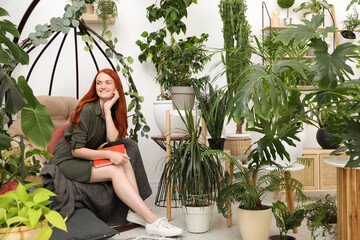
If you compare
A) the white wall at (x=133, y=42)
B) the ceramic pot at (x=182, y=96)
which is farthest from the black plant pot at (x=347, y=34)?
the ceramic pot at (x=182, y=96)

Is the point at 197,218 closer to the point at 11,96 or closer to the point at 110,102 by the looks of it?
the point at 110,102

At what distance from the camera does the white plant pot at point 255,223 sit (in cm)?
234

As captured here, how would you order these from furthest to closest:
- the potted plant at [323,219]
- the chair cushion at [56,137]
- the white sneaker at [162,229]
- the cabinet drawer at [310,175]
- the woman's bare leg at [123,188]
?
the cabinet drawer at [310,175] < the chair cushion at [56,137] < the woman's bare leg at [123,188] < the white sneaker at [162,229] < the potted plant at [323,219]

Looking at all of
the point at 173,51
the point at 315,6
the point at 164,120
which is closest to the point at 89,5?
the point at 173,51

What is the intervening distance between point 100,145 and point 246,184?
3.77 ft

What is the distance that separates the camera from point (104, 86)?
9.28ft

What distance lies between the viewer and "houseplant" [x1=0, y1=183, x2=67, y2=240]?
1.10 m

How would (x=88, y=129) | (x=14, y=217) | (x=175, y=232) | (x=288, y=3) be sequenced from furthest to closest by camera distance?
(x=288, y=3) < (x=88, y=129) < (x=175, y=232) < (x=14, y=217)

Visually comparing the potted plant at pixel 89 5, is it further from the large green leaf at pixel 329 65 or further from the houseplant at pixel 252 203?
the large green leaf at pixel 329 65

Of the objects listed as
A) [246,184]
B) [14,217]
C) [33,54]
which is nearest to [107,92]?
[246,184]

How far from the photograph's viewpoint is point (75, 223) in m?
2.41

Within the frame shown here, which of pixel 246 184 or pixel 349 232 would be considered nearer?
pixel 349 232

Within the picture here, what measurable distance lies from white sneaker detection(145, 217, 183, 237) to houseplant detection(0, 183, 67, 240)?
4.64 feet

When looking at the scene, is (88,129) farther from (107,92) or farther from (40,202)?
(40,202)
